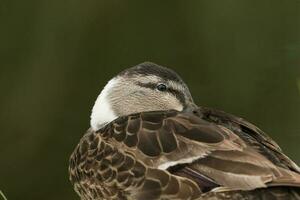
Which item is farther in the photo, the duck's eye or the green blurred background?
the green blurred background

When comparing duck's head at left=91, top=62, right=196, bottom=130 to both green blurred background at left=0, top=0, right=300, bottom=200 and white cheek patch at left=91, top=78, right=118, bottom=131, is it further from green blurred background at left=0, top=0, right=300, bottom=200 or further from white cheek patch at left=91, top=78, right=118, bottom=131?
green blurred background at left=0, top=0, right=300, bottom=200

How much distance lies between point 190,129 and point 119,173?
353mm

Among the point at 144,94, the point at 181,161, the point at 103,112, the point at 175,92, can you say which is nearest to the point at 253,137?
the point at 181,161

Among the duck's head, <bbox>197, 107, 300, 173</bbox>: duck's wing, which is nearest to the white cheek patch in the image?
the duck's head

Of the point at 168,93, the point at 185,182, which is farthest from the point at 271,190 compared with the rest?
the point at 168,93

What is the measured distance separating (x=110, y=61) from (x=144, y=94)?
194 cm

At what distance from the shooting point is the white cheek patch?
5004mm

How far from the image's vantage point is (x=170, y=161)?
416 cm

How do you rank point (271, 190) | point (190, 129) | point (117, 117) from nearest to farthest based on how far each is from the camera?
point (271, 190) → point (190, 129) → point (117, 117)

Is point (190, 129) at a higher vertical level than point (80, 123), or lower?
higher

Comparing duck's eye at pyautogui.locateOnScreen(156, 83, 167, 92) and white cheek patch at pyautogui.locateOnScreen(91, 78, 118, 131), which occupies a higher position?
duck's eye at pyautogui.locateOnScreen(156, 83, 167, 92)

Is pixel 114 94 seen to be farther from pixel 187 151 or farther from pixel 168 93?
pixel 187 151

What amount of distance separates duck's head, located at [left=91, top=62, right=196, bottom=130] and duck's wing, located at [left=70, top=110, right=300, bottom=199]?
44 cm

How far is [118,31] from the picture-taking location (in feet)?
23.5
